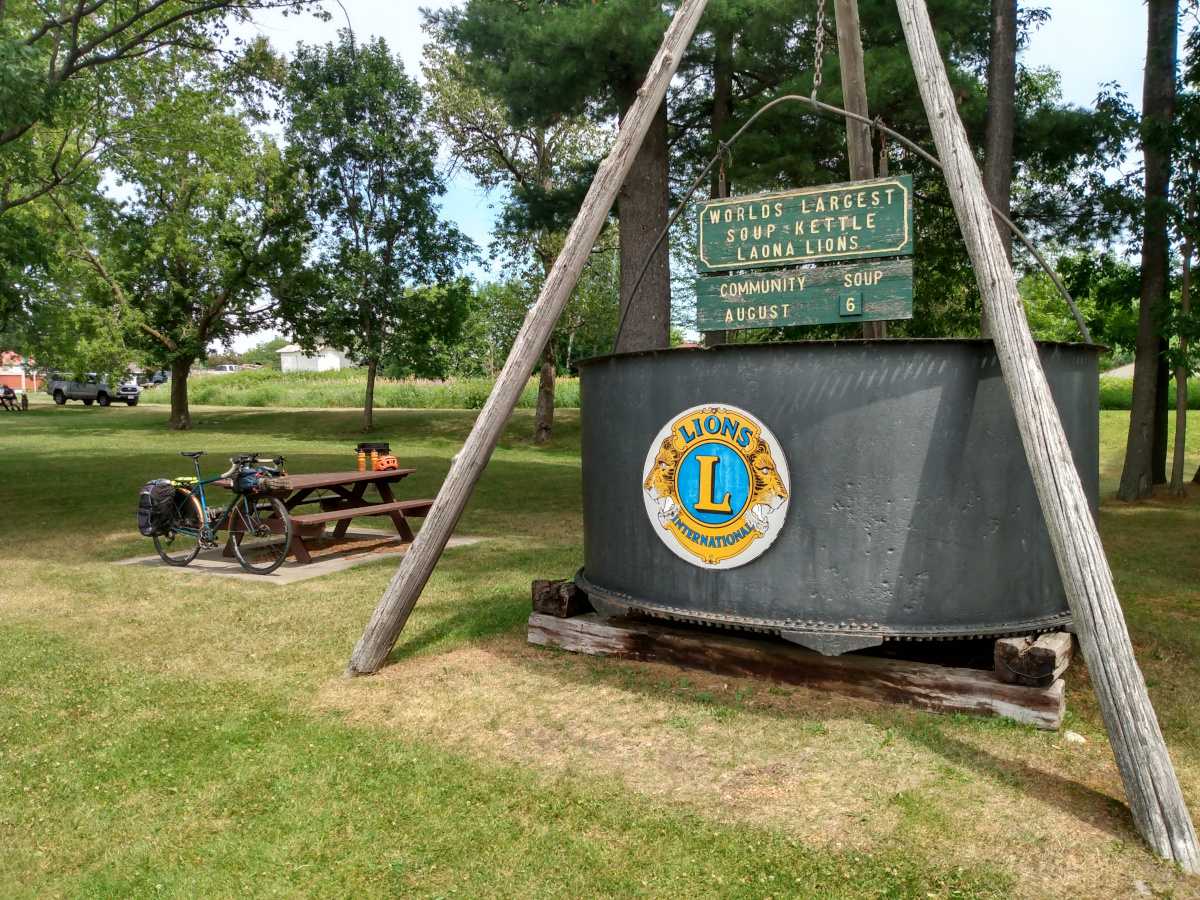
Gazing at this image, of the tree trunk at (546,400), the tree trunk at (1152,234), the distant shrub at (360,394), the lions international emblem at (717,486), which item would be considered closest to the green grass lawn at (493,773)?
the lions international emblem at (717,486)

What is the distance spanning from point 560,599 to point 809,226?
8.59 ft

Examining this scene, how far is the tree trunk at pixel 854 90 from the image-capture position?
5707 mm

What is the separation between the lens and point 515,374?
5.23m

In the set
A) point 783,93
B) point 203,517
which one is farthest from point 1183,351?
point 203,517

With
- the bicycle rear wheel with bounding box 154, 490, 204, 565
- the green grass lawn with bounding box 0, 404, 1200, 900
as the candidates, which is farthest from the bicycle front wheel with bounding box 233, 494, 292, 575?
the green grass lawn with bounding box 0, 404, 1200, 900

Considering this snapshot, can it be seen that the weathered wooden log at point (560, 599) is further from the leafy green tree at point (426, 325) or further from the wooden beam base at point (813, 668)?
the leafy green tree at point (426, 325)

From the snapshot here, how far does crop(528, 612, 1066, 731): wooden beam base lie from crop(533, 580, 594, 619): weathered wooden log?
0.17ft

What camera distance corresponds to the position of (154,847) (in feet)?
11.2

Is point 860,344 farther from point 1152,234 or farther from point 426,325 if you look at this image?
point 426,325

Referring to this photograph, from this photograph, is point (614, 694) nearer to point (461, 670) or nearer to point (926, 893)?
point (461, 670)

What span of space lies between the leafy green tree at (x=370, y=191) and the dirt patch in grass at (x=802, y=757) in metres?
22.5

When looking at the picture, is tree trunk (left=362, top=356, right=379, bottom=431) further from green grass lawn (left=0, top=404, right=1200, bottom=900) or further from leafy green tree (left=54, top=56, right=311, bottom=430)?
green grass lawn (left=0, top=404, right=1200, bottom=900)

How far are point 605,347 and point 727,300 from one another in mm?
27415

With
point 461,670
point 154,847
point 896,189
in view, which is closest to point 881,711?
point 461,670
